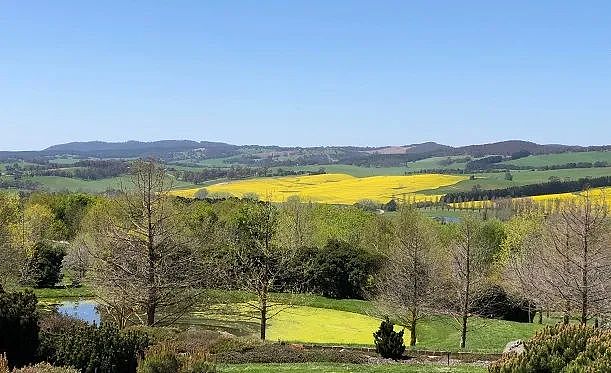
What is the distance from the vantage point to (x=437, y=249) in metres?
43.3

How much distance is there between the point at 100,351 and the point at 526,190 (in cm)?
12697

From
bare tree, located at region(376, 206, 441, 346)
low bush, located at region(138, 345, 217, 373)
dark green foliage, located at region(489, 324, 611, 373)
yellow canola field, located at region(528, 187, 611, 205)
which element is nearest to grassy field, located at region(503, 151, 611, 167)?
yellow canola field, located at region(528, 187, 611, 205)

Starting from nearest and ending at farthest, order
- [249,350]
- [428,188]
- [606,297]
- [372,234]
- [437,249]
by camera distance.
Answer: [249,350] → [606,297] → [437,249] → [372,234] → [428,188]

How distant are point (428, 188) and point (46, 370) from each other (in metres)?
147

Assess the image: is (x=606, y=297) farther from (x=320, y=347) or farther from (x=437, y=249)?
(x=437, y=249)

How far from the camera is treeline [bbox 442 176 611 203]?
400 feet

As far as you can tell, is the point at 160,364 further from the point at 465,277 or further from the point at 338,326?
the point at 338,326

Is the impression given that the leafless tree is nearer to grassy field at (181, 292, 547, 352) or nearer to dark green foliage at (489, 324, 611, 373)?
grassy field at (181, 292, 547, 352)

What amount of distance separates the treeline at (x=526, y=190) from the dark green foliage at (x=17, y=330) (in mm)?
118547

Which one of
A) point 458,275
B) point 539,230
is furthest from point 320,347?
point 539,230

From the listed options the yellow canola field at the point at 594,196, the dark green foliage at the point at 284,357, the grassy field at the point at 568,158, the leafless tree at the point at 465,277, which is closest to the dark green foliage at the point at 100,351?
the dark green foliage at the point at 284,357

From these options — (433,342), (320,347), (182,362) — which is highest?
(182,362)

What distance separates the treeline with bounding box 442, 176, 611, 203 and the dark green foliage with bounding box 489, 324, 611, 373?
11606 cm

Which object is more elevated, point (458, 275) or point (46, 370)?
point (46, 370)
